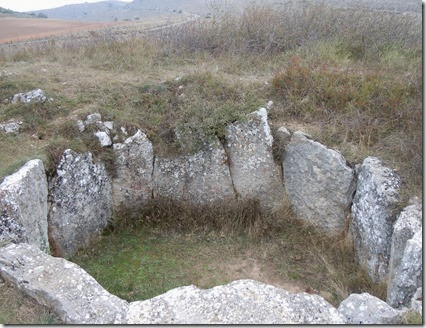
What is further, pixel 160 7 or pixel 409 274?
pixel 160 7

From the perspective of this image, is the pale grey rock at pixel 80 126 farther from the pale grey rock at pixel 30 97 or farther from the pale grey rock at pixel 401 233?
the pale grey rock at pixel 401 233

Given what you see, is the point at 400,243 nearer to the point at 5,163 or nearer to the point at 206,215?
the point at 206,215

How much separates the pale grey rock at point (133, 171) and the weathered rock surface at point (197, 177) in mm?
149

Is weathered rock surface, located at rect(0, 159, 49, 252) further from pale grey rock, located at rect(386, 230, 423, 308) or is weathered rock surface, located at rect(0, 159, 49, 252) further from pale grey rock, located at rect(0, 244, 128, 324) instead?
pale grey rock, located at rect(386, 230, 423, 308)

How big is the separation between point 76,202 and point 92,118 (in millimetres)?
1416

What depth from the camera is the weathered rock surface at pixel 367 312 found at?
3.44 meters

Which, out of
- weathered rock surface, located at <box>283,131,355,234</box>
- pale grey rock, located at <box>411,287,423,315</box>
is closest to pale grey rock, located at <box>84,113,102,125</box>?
weathered rock surface, located at <box>283,131,355,234</box>

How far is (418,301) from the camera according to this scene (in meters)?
3.62

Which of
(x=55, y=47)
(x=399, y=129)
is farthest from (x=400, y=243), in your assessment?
(x=55, y=47)

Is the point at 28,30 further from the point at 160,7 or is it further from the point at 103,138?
the point at 160,7

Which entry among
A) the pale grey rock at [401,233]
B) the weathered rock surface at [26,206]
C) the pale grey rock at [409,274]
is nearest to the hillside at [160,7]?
the weathered rock surface at [26,206]

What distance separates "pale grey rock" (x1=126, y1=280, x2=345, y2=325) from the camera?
3414mm

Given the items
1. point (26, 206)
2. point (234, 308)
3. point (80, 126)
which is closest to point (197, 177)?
point (80, 126)

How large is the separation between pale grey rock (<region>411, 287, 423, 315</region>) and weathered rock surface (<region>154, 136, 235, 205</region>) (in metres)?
3.27
